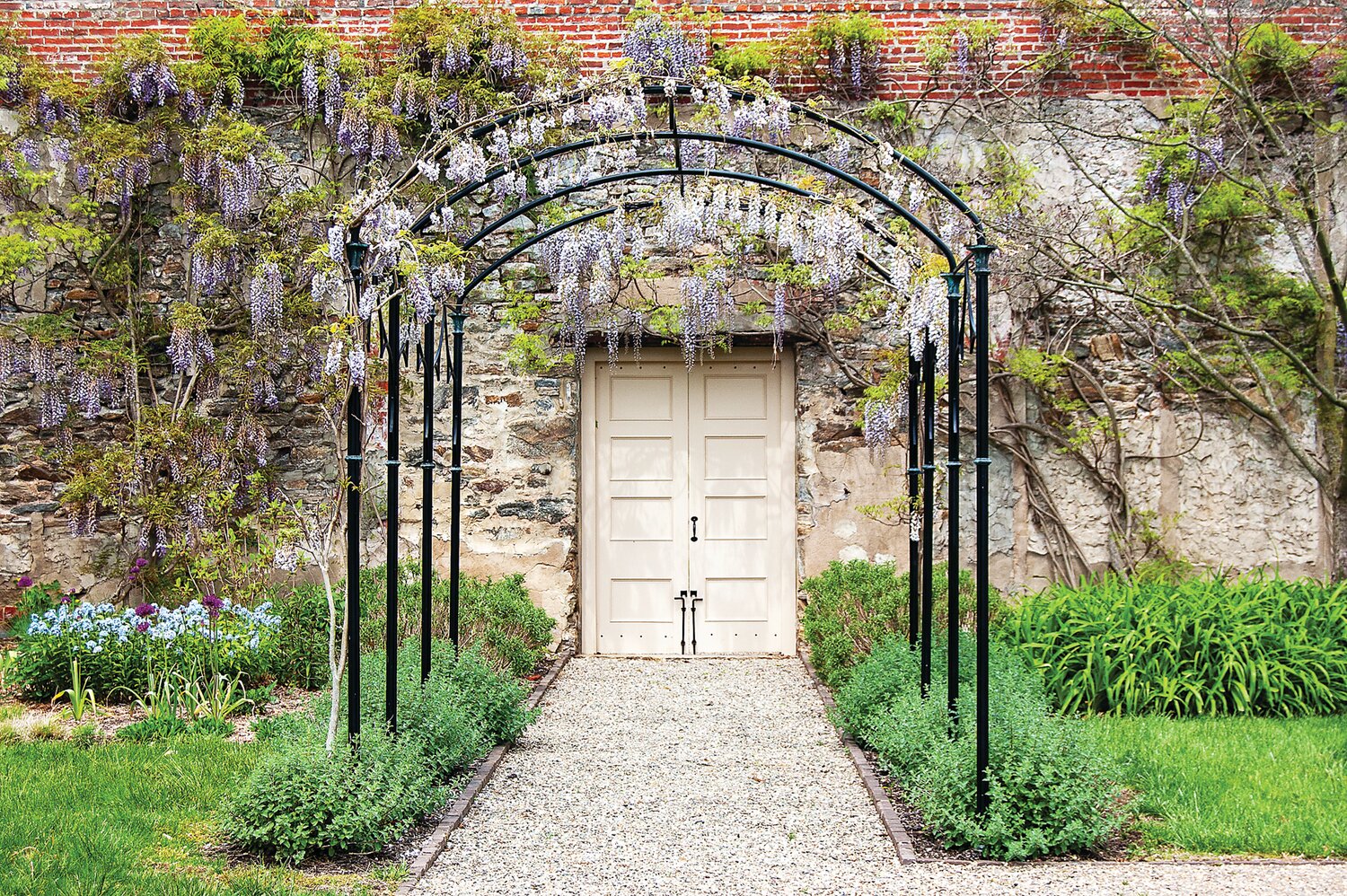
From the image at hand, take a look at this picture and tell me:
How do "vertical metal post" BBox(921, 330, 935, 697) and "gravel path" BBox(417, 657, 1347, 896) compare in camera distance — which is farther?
"vertical metal post" BBox(921, 330, 935, 697)

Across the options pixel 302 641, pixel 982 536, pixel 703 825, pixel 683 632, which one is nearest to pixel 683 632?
pixel 683 632

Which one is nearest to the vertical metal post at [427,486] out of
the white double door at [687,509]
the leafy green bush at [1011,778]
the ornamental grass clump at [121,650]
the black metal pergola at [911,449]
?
the black metal pergola at [911,449]

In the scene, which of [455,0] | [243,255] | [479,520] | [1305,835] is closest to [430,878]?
Answer: [1305,835]

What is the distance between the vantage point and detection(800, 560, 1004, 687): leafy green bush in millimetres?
5480

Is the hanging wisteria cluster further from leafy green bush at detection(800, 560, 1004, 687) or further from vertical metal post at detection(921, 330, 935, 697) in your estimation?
vertical metal post at detection(921, 330, 935, 697)

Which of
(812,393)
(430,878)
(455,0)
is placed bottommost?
(430,878)

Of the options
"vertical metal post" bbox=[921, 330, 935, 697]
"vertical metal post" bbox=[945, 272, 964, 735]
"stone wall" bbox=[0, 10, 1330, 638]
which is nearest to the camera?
"vertical metal post" bbox=[945, 272, 964, 735]

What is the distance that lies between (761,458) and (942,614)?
1807mm

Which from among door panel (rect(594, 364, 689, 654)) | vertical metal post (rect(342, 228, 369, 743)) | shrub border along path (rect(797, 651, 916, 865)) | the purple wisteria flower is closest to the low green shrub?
vertical metal post (rect(342, 228, 369, 743))

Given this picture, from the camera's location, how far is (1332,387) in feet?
22.0

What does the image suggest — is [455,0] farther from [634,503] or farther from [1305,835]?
[1305,835]

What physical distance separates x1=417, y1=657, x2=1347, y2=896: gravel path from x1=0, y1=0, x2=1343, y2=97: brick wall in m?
3.93

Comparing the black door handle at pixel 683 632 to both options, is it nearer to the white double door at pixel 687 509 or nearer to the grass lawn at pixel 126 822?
the white double door at pixel 687 509

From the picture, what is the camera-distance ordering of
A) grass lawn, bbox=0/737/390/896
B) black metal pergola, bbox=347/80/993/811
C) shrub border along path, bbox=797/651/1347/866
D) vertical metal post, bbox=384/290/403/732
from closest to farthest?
grass lawn, bbox=0/737/390/896, shrub border along path, bbox=797/651/1347/866, black metal pergola, bbox=347/80/993/811, vertical metal post, bbox=384/290/403/732
